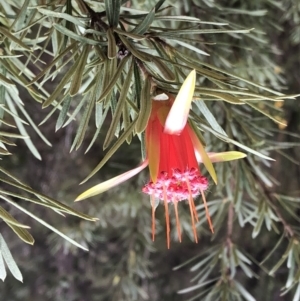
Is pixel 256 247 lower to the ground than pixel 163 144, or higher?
lower

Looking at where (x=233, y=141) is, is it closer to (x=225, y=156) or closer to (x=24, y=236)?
(x=225, y=156)

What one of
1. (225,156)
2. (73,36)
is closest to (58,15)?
(73,36)

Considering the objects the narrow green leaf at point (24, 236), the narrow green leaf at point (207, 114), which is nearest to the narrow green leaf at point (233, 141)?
the narrow green leaf at point (207, 114)

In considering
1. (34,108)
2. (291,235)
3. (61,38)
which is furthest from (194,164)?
(34,108)

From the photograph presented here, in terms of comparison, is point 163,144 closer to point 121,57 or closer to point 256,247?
point 121,57

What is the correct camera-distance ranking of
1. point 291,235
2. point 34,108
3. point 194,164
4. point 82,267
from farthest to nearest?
point 82,267, point 34,108, point 291,235, point 194,164

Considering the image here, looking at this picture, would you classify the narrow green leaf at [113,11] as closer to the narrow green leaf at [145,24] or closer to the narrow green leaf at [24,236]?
the narrow green leaf at [145,24]
